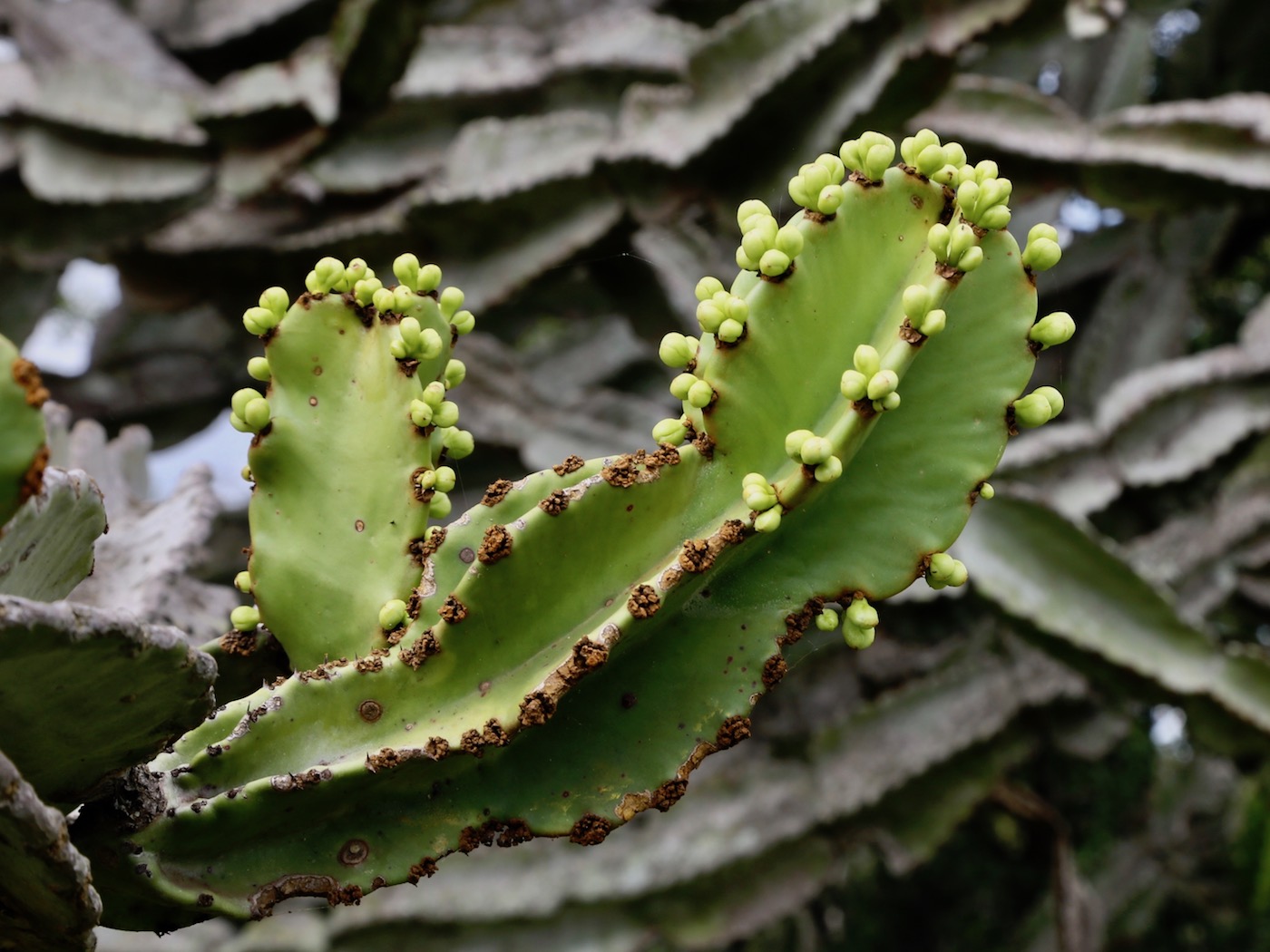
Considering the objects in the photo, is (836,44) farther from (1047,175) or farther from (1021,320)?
(1021,320)

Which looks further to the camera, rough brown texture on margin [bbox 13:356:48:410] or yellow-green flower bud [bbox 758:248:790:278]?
yellow-green flower bud [bbox 758:248:790:278]

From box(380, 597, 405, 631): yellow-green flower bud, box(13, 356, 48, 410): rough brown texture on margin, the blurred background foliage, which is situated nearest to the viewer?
box(13, 356, 48, 410): rough brown texture on margin

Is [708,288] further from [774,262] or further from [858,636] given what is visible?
[858,636]

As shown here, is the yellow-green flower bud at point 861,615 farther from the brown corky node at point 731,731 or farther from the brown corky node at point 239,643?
the brown corky node at point 239,643

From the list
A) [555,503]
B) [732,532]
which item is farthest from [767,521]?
[555,503]

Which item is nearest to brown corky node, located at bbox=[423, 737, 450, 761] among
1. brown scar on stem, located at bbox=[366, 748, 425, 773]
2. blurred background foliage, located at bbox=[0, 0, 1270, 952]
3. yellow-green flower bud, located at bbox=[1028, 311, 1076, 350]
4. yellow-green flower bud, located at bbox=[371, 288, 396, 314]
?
brown scar on stem, located at bbox=[366, 748, 425, 773]

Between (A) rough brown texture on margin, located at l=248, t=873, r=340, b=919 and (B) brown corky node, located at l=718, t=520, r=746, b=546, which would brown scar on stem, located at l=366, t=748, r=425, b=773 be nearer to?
(A) rough brown texture on margin, located at l=248, t=873, r=340, b=919

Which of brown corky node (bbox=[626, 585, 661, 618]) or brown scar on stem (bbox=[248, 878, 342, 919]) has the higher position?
brown corky node (bbox=[626, 585, 661, 618])
